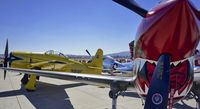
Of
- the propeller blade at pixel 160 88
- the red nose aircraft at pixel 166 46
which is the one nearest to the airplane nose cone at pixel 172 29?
the red nose aircraft at pixel 166 46

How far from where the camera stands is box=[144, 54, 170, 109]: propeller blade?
6.77 feet

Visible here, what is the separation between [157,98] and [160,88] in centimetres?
12

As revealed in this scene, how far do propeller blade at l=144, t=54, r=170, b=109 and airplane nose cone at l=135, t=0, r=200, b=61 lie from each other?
6.0 inches

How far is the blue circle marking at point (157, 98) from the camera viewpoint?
2.06 meters

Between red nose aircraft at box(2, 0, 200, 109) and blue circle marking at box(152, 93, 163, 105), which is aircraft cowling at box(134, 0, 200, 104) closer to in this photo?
red nose aircraft at box(2, 0, 200, 109)

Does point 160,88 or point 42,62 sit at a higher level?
point 42,62

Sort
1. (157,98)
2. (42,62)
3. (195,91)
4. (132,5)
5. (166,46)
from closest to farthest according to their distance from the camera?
(157,98), (166,46), (132,5), (195,91), (42,62)

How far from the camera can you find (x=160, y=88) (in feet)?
6.95

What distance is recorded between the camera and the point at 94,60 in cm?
1556

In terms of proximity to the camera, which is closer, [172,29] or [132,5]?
[172,29]

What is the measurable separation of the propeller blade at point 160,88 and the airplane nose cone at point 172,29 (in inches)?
6.0

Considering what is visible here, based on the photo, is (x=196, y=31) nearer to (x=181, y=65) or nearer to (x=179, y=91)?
(x=181, y=65)

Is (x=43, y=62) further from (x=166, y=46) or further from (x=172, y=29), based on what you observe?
(x=172, y=29)

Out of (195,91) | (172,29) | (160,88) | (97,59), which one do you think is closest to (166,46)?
(172,29)
